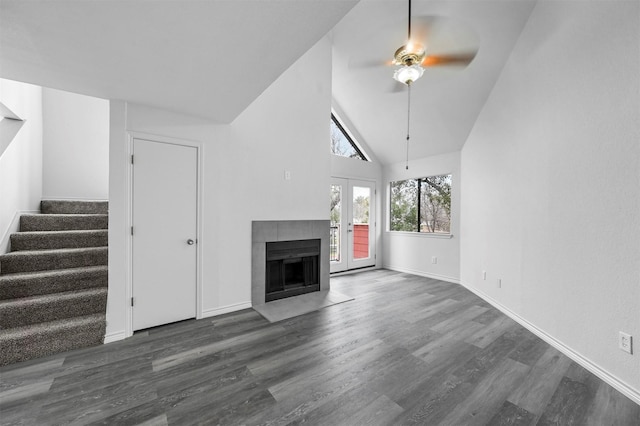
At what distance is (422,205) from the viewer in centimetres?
538

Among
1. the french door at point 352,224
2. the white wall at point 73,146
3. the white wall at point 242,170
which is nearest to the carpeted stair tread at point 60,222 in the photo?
the white wall at point 73,146

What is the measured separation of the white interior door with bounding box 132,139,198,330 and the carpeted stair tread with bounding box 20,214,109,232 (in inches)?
50.4

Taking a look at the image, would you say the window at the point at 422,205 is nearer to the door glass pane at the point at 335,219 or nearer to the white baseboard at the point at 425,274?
the white baseboard at the point at 425,274

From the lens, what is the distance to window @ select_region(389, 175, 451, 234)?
5.00 metres

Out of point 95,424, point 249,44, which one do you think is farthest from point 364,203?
point 95,424

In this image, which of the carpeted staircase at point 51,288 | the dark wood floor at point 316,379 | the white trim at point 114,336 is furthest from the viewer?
the white trim at point 114,336

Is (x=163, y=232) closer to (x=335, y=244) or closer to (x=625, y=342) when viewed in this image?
(x=335, y=244)

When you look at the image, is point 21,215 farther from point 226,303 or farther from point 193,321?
point 226,303

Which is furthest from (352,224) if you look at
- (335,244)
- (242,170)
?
(242,170)

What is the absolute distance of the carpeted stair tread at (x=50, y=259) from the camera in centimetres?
260

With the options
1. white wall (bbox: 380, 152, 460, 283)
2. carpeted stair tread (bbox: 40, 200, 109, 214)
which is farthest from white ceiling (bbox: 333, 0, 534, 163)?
carpeted stair tread (bbox: 40, 200, 109, 214)

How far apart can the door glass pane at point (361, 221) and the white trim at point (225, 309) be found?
2.88 meters

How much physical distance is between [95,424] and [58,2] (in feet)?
7.70

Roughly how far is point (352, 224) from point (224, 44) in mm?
4397
